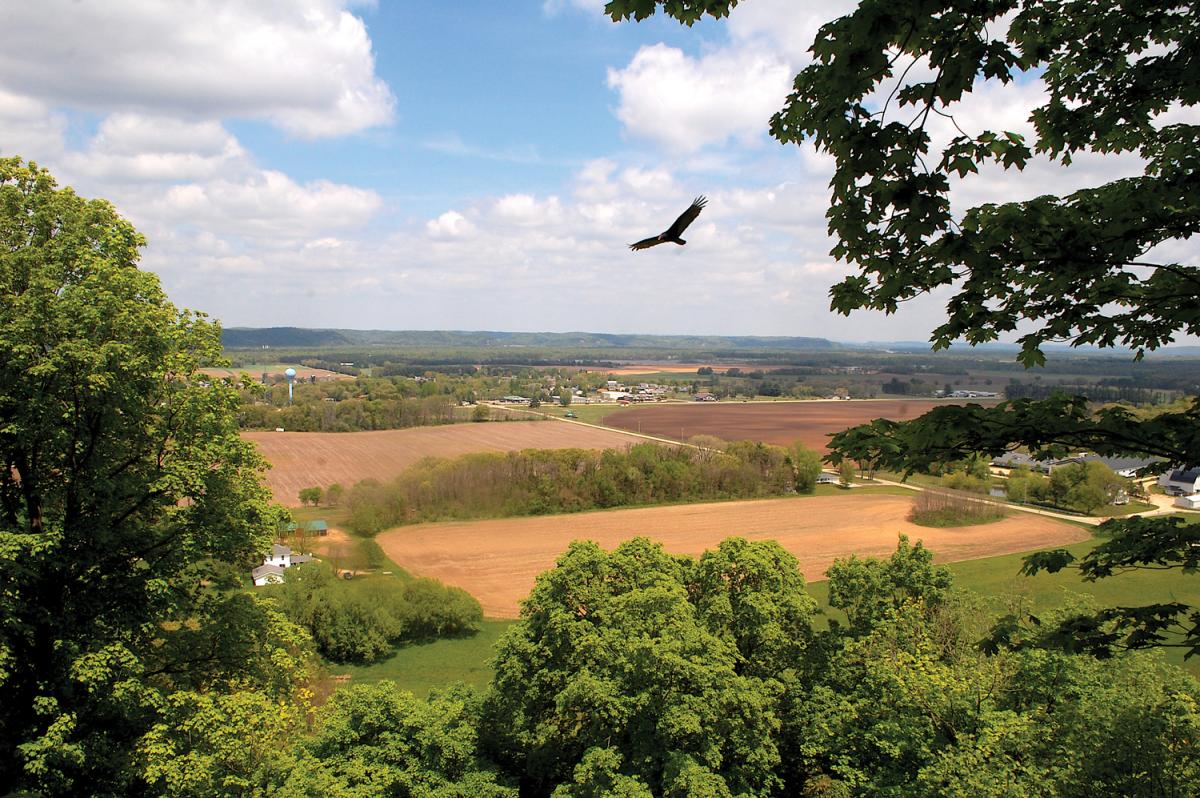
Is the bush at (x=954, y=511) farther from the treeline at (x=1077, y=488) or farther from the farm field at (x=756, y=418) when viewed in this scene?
the farm field at (x=756, y=418)

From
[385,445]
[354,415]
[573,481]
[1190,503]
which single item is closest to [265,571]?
[573,481]

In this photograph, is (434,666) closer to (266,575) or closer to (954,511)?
(266,575)

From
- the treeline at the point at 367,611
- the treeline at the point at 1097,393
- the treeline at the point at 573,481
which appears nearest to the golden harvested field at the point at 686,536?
the treeline at the point at 573,481

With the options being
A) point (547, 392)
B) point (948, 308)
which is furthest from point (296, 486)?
point (547, 392)

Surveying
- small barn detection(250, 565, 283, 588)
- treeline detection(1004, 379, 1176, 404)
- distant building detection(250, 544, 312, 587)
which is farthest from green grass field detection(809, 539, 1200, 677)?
distant building detection(250, 544, 312, 587)

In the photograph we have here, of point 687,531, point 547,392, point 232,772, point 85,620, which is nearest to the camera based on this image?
point 85,620

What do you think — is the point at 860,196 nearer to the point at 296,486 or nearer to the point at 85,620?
the point at 85,620

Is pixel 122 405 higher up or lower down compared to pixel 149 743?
higher up
